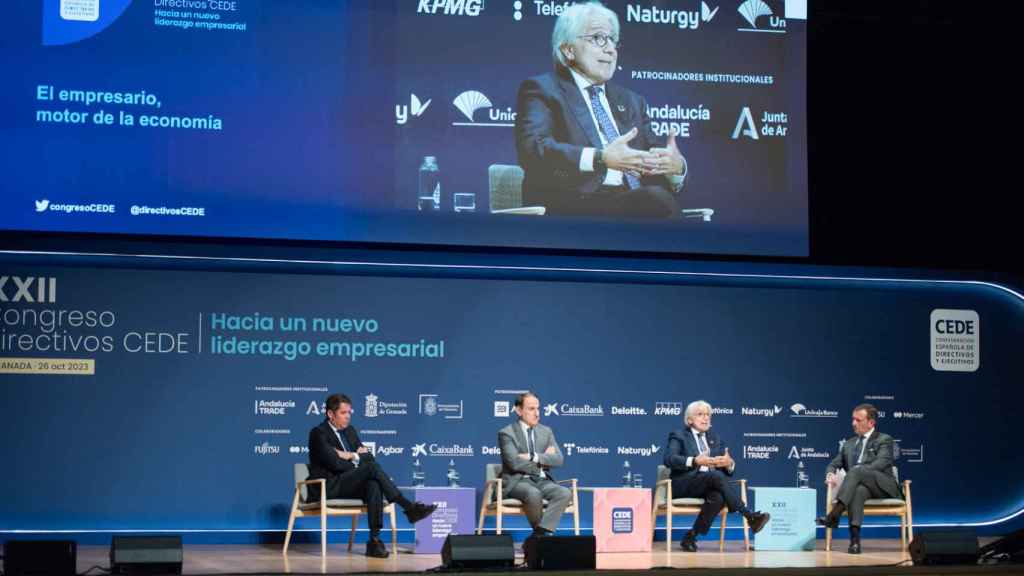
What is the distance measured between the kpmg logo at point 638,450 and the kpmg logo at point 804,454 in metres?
0.92

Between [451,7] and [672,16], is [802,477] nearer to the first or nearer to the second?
[672,16]

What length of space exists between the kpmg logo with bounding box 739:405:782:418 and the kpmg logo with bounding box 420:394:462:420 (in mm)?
1883

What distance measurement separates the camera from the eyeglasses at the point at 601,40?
9352 mm

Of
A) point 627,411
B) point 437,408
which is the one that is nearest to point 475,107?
point 437,408

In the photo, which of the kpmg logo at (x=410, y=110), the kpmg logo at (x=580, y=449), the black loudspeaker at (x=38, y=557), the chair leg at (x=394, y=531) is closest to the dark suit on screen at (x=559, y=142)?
the kpmg logo at (x=410, y=110)

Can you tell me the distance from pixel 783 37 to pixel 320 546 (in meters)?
4.34

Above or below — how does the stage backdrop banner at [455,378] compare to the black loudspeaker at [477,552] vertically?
above

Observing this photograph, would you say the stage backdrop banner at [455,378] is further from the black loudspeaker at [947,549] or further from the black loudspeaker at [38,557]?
the black loudspeaker at [947,549]

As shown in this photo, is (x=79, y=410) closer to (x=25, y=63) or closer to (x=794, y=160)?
(x=25, y=63)

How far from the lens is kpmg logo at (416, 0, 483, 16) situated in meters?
9.18

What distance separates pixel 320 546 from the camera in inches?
352

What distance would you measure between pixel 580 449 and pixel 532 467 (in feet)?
3.20

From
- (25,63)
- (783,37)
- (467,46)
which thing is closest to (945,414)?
(783,37)

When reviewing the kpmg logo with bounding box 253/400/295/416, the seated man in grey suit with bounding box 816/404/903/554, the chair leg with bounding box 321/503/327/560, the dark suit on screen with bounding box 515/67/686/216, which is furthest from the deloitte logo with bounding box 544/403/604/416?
the chair leg with bounding box 321/503/327/560
